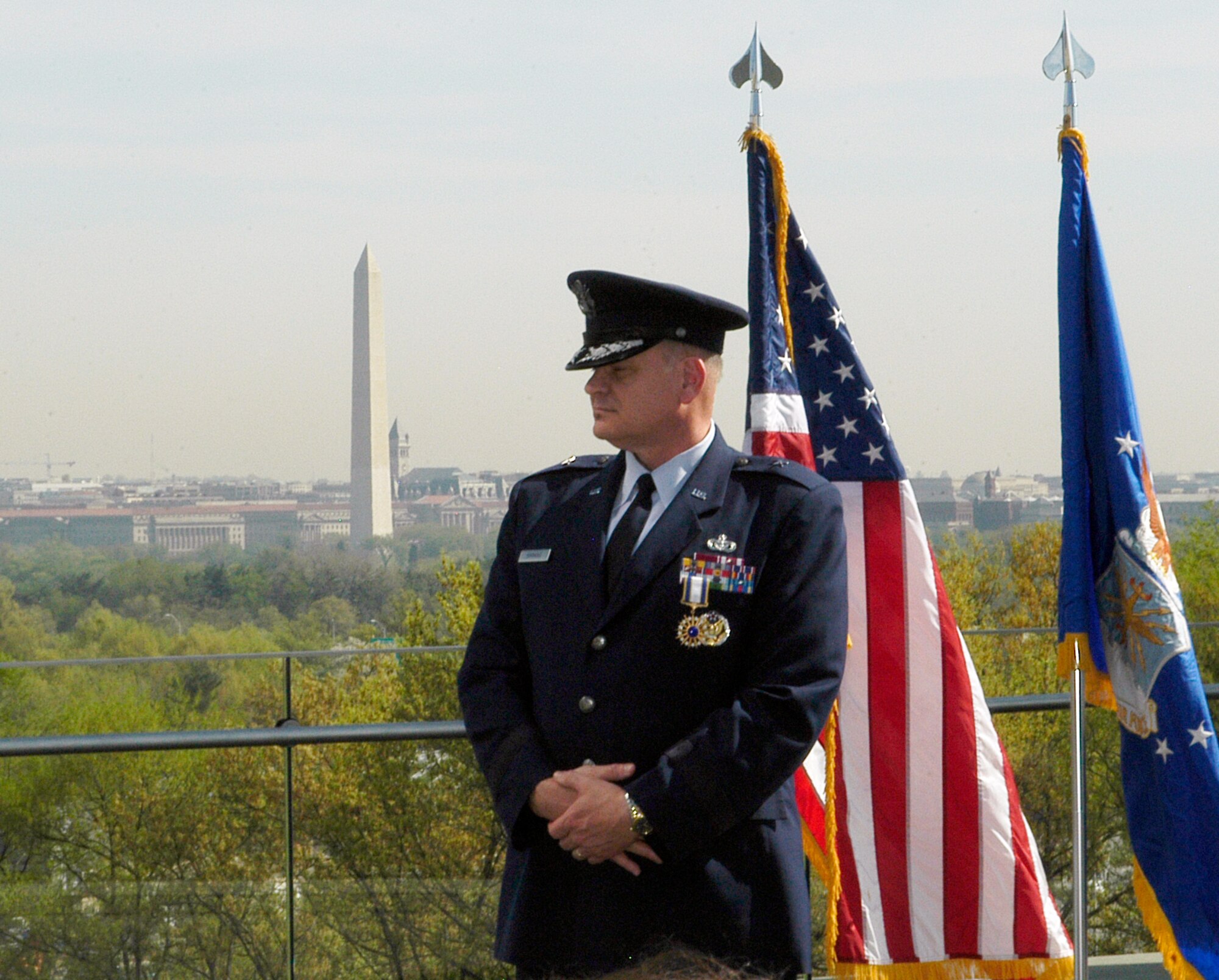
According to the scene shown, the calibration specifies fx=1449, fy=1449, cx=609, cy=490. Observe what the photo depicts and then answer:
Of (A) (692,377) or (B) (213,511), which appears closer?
(A) (692,377)

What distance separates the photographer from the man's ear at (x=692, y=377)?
2.01 m

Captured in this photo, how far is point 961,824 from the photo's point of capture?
8.05 feet

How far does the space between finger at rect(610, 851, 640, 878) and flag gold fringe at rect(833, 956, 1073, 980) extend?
0.77m

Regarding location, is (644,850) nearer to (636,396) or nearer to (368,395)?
(636,396)

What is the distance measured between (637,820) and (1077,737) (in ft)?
3.22

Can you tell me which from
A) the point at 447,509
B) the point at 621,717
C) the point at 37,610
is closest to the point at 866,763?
the point at 621,717

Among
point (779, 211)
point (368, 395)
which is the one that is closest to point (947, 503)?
point (368, 395)

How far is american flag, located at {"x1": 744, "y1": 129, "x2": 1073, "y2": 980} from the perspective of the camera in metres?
2.45

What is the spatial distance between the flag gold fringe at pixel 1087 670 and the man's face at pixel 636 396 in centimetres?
86

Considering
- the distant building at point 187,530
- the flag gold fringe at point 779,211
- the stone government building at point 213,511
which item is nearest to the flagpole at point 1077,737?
the flag gold fringe at point 779,211

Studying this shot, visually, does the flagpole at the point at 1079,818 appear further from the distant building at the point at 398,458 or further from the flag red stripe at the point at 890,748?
the distant building at the point at 398,458

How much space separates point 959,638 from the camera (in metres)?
2.47

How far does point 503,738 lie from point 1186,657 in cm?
114

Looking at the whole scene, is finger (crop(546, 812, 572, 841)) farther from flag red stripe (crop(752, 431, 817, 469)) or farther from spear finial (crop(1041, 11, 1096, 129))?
spear finial (crop(1041, 11, 1096, 129))
